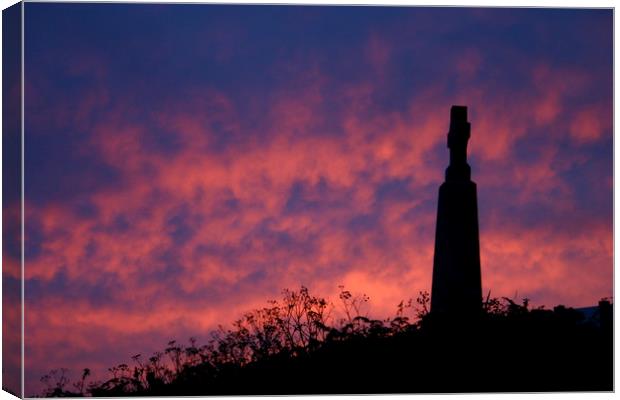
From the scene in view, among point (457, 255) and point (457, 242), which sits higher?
point (457, 242)

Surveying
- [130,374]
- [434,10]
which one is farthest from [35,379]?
[434,10]

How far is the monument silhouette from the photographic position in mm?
12711

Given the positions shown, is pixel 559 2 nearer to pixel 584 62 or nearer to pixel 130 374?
pixel 584 62

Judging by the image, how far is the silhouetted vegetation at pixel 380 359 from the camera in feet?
38.2

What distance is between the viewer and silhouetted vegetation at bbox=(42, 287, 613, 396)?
458 inches

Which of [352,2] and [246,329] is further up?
[352,2]

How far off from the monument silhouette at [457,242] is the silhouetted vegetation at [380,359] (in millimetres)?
320

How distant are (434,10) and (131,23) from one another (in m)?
3.74

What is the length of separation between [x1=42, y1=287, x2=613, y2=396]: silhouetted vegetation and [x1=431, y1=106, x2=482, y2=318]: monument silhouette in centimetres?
32

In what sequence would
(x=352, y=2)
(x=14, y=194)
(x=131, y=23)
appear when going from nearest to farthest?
(x=14, y=194)
(x=352, y=2)
(x=131, y=23)

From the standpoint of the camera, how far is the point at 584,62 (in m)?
12.8

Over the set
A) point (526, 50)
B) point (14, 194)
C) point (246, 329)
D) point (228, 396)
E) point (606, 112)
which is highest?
point (526, 50)

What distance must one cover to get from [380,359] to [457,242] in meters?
1.89

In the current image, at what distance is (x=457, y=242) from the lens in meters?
12.8
